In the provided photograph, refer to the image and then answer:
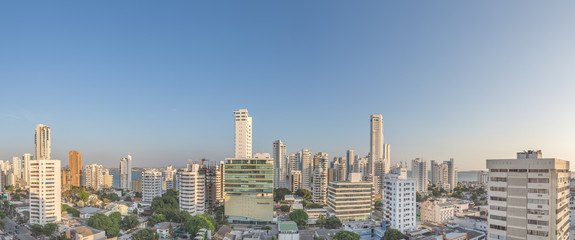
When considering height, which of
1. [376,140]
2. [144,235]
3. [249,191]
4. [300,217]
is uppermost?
[376,140]

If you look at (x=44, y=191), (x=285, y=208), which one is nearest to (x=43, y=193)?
(x=44, y=191)

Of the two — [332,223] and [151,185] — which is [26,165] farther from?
[332,223]

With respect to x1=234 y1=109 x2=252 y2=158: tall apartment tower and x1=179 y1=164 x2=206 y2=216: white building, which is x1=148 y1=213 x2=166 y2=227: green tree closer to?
x1=179 y1=164 x2=206 y2=216: white building

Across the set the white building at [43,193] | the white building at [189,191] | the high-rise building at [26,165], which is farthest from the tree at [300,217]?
the high-rise building at [26,165]

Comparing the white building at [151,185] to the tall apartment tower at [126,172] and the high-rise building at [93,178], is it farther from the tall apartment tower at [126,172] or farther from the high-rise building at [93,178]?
the tall apartment tower at [126,172]

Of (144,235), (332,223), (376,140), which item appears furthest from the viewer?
(376,140)

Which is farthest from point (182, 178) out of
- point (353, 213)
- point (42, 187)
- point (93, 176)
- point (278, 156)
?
point (93, 176)

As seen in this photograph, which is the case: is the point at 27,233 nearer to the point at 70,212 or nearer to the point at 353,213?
the point at 70,212

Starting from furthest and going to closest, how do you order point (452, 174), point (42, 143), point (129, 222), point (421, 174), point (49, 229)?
point (452, 174)
point (421, 174)
point (42, 143)
point (129, 222)
point (49, 229)
